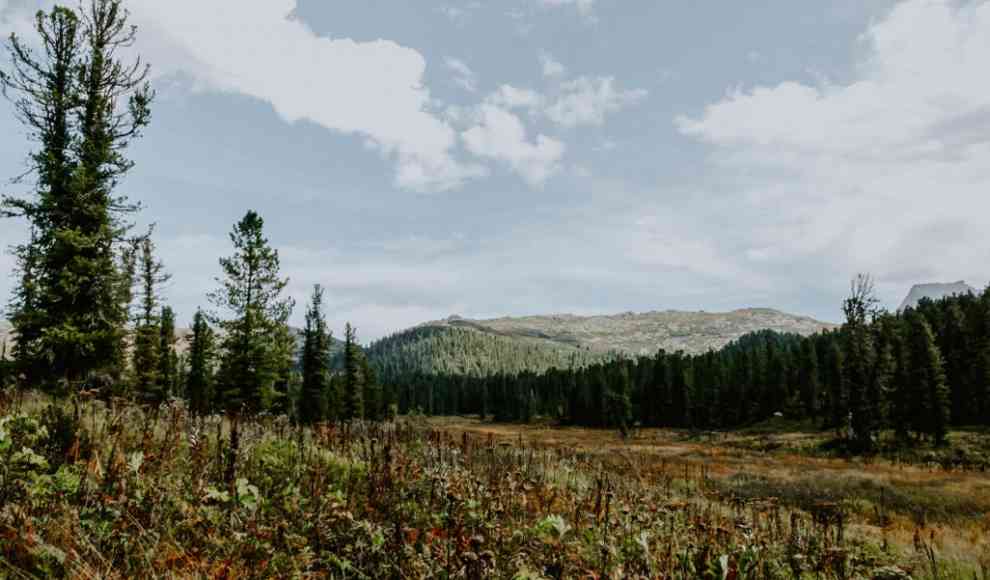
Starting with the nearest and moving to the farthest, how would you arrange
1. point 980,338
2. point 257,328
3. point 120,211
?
point 120,211 → point 257,328 → point 980,338

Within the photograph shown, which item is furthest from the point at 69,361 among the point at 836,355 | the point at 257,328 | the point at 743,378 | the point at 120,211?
the point at 743,378

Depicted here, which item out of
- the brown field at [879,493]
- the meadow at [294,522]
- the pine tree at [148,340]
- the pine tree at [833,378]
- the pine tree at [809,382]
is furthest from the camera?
the pine tree at [809,382]

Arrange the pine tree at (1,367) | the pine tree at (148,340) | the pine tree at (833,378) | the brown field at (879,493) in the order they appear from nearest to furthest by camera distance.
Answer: the pine tree at (1,367) → the brown field at (879,493) → the pine tree at (148,340) → the pine tree at (833,378)

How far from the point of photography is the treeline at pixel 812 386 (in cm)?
4691

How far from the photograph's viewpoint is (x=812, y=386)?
283 ft

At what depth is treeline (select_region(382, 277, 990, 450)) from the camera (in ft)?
154

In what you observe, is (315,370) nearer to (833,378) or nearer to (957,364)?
(833,378)

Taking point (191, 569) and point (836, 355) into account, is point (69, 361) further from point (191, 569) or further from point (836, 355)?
point (836, 355)

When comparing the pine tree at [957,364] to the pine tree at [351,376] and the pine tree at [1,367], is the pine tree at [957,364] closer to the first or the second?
the pine tree at [351,376]

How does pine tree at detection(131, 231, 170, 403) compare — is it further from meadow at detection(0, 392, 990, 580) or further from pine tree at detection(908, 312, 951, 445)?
pine tree at detection(908, 312, 951, 445)

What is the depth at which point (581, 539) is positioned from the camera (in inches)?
200

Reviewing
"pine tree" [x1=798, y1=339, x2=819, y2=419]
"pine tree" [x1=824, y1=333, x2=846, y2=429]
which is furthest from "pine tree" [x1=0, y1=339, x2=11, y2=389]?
"pine tree" [x1=798, y1=339, x2=819, y2=419]

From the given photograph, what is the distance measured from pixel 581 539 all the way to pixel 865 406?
47068 millimetres

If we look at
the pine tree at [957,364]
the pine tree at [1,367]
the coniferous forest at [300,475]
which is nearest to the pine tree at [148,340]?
the coniferous forest at [300,475]
